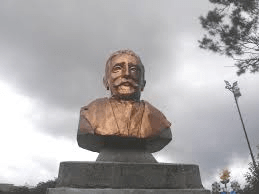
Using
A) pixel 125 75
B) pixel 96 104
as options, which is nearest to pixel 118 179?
pixel 96 104

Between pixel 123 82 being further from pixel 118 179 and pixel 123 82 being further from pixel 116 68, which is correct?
pixel 118 179

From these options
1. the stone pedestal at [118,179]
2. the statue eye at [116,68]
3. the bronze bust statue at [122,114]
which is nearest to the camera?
the stone pedestal at [118,179]

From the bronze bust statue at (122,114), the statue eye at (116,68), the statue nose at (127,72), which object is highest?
the statue eye at (116,68)

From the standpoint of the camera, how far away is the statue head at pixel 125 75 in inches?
187

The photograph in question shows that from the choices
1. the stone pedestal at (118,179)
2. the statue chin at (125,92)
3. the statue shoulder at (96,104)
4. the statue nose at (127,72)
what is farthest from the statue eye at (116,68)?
the stone pedestal at (118,179)

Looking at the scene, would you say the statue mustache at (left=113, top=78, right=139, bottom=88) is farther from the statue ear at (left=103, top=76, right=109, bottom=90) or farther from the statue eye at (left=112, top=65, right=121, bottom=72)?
the statue ear at (left=103, top=76, right=109, bottom=90)

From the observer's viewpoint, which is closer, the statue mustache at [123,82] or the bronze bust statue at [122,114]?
the bronze bust statue at [122,114]

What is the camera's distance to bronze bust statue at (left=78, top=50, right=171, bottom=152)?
4371 mm

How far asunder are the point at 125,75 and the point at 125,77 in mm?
37

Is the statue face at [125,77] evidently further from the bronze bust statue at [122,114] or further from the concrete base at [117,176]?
the concrete base at [117,176]

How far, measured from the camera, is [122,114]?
4578 mm

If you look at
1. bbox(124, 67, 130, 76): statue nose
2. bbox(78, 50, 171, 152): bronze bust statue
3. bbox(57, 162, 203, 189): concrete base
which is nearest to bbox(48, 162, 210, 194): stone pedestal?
bbox(57, 162, 203, 189): concrete base

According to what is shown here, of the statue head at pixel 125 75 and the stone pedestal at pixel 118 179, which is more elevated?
the statue head at pixel 125 75

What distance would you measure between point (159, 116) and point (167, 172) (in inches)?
48.6
